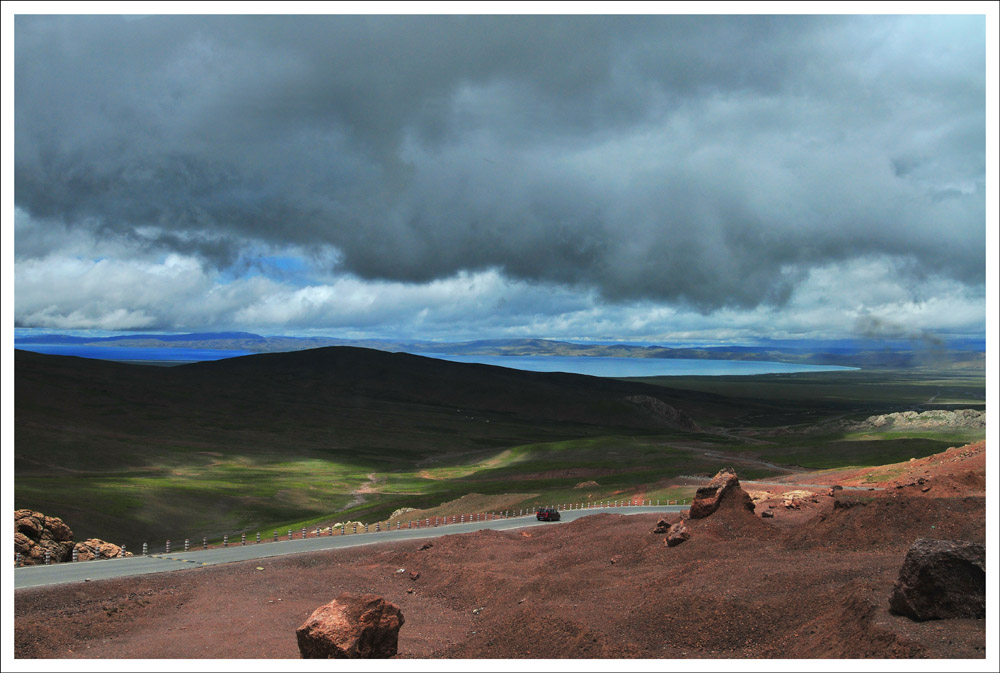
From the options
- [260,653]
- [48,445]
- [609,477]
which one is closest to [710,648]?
[260,653]

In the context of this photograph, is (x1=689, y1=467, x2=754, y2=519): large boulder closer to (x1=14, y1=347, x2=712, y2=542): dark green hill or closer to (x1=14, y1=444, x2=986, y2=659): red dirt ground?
(x1=14, y1=444, x2=986, y2=659): red dirt ground

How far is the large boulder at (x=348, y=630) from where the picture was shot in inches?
603

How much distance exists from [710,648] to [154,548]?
172 feet

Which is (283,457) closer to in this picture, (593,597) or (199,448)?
(199,448)

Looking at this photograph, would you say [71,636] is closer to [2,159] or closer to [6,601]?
[6,601]

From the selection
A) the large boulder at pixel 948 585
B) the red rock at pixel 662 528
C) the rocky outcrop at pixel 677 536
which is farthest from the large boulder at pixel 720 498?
the large boulder at pixel 948 585

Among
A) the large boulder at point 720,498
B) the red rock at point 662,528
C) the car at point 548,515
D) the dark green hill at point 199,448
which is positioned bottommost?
the dark green hill at point 199,448

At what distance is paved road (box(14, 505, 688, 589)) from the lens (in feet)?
101

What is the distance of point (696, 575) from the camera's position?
24.0 m

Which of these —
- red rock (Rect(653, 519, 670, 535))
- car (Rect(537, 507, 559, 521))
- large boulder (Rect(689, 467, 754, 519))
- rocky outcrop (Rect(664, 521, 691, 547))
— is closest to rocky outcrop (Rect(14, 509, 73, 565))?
car (Rect(537, 507, 559, 521))

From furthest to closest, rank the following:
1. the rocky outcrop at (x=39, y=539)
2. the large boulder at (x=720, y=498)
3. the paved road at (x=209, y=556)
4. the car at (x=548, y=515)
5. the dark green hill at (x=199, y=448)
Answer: the dark green hill at (x=199, y=448) → the car at (x=548, y=515) → the rocky outcrop at (x=39, y=539) → the large boulder at (x=720, y=498) → the paved road at (x=209, y=556)

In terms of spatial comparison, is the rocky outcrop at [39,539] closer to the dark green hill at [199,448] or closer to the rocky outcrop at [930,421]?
the dark green hill at [199,448]

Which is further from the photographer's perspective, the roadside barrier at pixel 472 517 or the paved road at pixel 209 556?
the roadside barrier at pixel 472 517

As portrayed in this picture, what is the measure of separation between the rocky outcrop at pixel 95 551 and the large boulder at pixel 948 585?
1568 inches
